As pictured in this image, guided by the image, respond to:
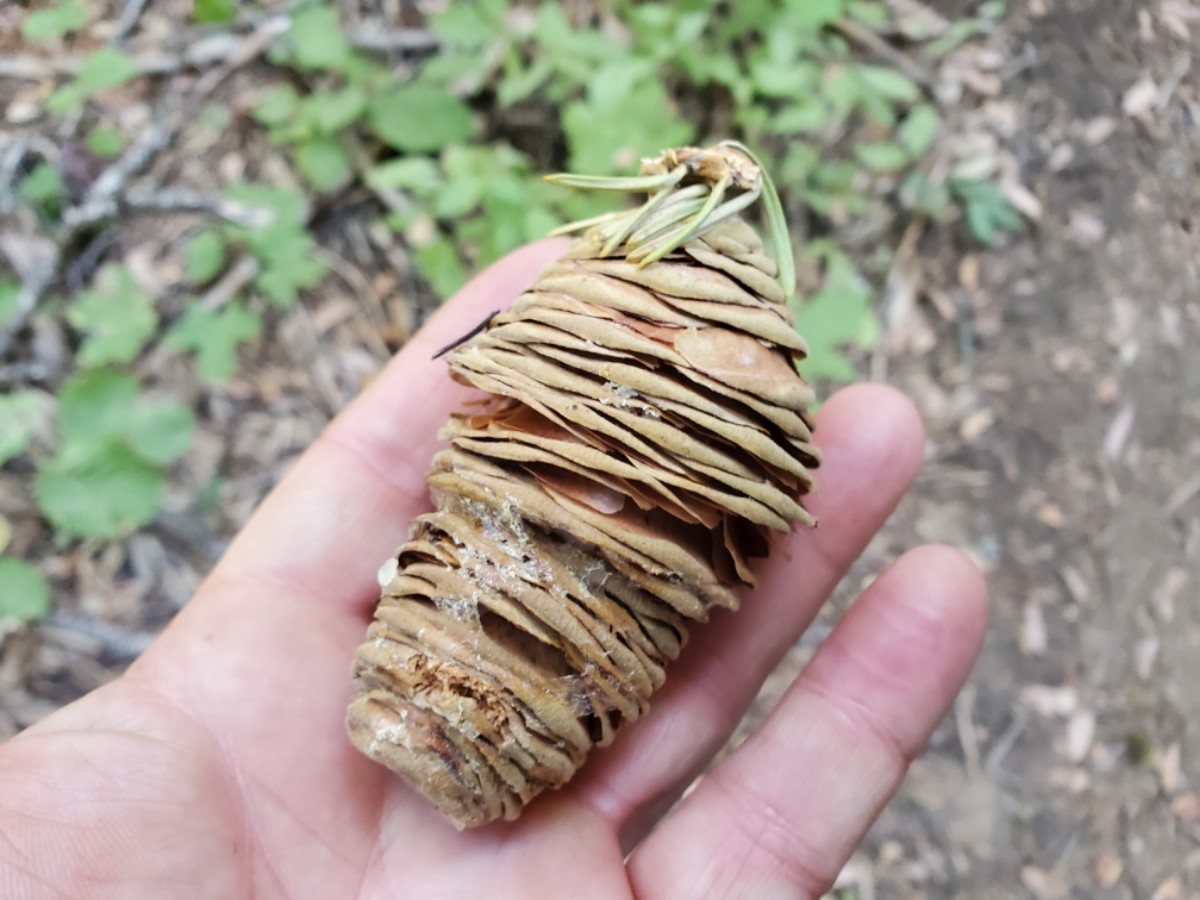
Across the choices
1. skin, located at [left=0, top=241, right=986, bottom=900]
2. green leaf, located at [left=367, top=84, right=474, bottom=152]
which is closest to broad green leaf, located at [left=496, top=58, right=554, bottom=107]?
green leaf, located at [left=367, top=84, right=474, bottom=152]

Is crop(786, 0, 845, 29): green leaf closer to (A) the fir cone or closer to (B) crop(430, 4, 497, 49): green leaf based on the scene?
(B) crop(430, 4, 497, 49): green leaf

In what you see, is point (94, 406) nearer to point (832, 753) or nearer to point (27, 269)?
point (27, 269)

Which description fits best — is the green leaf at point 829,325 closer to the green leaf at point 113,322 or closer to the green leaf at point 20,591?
the green leaf at point 113,322

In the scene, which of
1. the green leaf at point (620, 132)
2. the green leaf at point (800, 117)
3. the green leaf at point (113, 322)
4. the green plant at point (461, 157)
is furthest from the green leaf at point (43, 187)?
the green leaf at point (800, 117)

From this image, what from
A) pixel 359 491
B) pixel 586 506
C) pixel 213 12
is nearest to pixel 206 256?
pixel 213 12

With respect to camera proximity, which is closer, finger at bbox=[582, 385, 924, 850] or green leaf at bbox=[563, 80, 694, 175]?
finger at bbox=[582, 385, 924, 850]

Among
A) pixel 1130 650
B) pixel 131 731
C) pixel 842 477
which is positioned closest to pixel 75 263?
pixel 131 731
